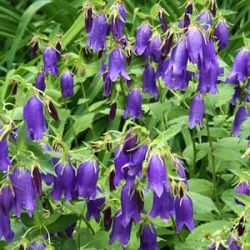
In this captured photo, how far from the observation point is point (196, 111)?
107 inches

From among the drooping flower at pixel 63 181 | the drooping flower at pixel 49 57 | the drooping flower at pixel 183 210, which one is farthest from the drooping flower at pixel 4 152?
the drooping flower at pixel 49 57

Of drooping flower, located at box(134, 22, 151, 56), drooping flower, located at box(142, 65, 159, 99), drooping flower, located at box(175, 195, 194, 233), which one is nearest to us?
drooping flower, located at box(175, 195, 194, 233)

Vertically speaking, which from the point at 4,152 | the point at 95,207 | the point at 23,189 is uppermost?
the point at 4,152

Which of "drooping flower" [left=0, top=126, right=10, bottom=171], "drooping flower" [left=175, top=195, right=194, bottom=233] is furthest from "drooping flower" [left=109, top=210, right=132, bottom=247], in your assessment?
"drooping flower" [left=0, top=126, right=10, bottom=171]

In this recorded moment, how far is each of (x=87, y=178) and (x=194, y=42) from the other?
1.87 feet

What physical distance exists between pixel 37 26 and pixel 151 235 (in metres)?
3.40

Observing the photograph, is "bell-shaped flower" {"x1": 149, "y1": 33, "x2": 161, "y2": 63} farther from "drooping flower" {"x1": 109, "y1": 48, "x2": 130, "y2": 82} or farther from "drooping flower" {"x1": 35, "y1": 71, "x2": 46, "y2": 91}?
"drooping flower" {"x1": 35, "y1": 71, "x2": 46, "y2": 91}

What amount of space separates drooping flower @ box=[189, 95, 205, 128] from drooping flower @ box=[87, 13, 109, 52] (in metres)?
0.44

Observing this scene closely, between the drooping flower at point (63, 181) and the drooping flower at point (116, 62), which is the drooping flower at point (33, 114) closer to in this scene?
the drooping flower at point (63, 181)

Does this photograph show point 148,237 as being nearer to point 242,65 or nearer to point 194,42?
point 194,42

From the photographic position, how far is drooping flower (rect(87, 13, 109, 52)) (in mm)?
2791

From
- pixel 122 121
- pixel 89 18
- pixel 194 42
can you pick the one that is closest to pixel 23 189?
pixel 194 42

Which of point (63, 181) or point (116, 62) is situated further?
point (116, 62)

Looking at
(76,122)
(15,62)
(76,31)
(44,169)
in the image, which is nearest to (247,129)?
(44,169)
